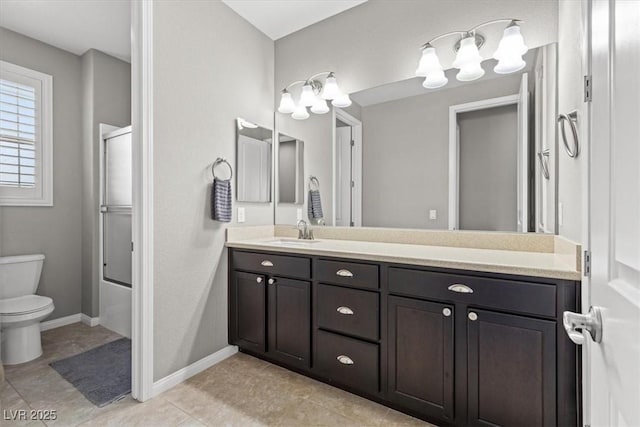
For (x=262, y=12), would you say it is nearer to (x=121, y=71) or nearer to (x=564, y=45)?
(x=121, y=71)

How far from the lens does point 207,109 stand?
226 cm

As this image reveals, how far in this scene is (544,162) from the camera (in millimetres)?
1773

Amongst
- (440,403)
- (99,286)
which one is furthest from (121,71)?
(440,403)

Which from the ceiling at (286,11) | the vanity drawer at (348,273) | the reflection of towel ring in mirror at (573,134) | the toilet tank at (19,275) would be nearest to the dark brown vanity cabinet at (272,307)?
the vanity drawer at (348,273)

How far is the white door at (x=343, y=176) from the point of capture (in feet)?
8.27

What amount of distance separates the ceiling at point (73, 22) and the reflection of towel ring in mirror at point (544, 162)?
3.07m

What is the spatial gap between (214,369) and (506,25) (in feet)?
9.50

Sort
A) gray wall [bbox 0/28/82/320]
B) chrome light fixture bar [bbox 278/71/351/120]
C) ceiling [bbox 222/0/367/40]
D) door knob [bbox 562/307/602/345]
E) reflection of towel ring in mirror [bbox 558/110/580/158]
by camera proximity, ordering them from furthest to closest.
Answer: gray wall [bbox 0/28/82/320], chrome light fixture bar [bbox 278/71/351/120], ceiling [bbox 222/0/367/40], reflection of towel ring in mirror [bbox 558/110/580/158], door knob [bbox 562/307/602/345]

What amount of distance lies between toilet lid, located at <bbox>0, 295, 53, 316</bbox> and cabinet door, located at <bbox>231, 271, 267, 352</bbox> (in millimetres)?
1448

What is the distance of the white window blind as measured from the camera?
268cm

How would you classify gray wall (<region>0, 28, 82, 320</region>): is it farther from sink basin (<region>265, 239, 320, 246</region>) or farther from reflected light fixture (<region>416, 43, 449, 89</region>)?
reflected light fixture (<region>416, 43, 449, 89</region>)

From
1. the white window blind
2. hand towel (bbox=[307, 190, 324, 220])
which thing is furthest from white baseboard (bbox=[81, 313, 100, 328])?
hand towel (bbox=[307, 190, 324, 220])

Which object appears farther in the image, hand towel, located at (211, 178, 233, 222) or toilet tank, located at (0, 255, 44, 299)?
toilet tank, located at (0, 255, 44, 299)

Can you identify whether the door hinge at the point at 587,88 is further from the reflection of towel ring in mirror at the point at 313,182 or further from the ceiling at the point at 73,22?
the ceiling at the point at 73,22
